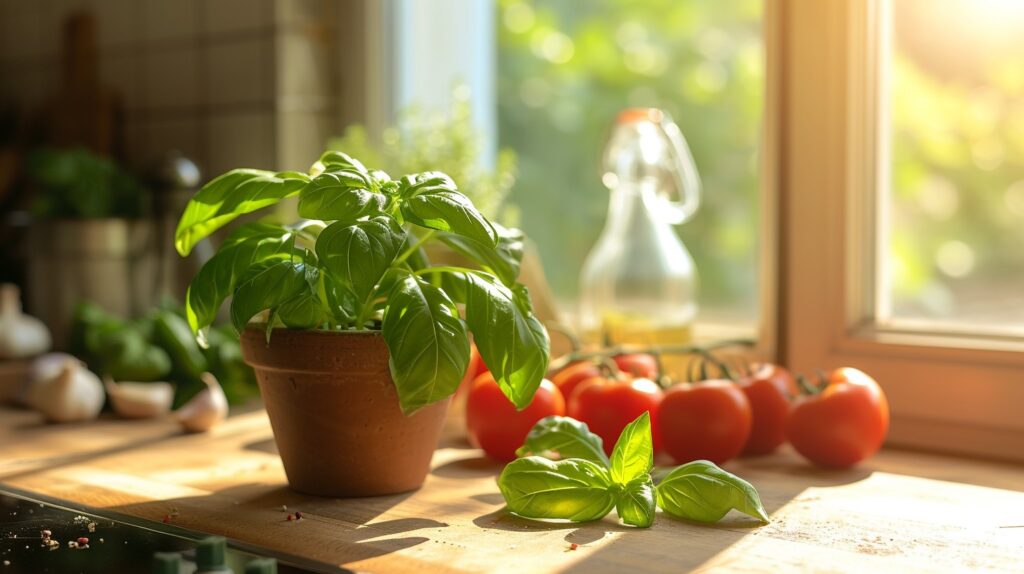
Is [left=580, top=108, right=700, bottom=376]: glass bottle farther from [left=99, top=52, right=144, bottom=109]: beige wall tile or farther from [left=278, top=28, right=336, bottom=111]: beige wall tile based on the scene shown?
[left=99, top=52, right=144, bottom=109]: beige wall tile

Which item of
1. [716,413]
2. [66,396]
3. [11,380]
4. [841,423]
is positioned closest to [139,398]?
[66,396]

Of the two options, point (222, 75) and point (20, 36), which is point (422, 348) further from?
point (20, 36)

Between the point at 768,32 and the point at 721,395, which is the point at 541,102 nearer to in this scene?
the point at 768,32

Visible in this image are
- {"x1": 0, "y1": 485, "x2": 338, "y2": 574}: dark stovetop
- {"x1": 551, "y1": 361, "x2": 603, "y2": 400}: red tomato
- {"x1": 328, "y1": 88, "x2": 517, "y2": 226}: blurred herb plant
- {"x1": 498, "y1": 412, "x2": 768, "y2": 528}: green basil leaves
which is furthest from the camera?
{"x1": 328, "y1": 88, "x2": 517, "y2": 226}: blurred herb plant

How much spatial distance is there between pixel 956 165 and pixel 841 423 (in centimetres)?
42

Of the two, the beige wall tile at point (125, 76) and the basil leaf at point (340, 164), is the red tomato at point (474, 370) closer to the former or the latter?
the basil leaf at point (340, 164)

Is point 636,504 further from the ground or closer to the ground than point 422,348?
closer to the ground

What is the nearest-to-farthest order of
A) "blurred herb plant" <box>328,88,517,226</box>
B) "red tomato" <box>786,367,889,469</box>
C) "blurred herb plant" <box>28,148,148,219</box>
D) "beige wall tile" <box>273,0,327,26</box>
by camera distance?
"red tomato" <box>786,367,889,469</box> < "blurred herb plant" <box>328,88,517,226</box> < "blurred herb plant" <box>28,148,148,219</box> < "beige wall tile" <box>273,0,327,26</box>

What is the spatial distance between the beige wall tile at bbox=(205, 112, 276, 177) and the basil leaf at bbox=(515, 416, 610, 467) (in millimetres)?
895

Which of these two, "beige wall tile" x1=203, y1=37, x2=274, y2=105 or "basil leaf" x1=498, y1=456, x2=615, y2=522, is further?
"beige wall tile" x1=203, y1=37, x2=274, y2=105

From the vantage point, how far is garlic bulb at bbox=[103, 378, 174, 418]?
138cm

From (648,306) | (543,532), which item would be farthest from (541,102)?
(543,532)

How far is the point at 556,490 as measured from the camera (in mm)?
877

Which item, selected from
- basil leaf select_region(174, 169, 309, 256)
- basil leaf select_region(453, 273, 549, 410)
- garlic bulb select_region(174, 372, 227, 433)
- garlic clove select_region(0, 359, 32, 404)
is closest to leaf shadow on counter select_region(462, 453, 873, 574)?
basil leaf select_region(453, 273, 549, 410)
